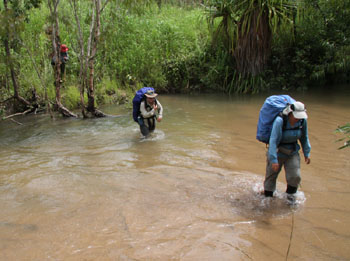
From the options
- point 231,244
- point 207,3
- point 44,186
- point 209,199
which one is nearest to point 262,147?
point 209,199

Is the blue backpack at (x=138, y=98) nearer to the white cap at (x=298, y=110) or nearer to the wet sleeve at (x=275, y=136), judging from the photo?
the wet sleeve at (x=275, y=136)

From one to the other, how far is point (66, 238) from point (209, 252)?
55.4 inches

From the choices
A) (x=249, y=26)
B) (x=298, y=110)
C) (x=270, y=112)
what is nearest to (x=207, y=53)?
(x=249, y=26)

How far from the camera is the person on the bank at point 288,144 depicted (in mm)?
3756

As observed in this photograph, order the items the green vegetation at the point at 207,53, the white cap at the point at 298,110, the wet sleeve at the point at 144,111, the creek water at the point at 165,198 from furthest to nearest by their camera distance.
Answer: the green vegetation at the point at 207,53, the wet sleeve at the point at 144,111, the white cap at the point at 298,110, the creek water at the point at 165,198

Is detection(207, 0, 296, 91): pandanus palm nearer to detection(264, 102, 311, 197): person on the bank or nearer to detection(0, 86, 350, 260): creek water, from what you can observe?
detection(0, 86, 350, 260): creek water

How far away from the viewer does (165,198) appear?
429 centimetres

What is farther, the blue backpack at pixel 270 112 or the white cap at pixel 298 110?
the blue backpack at pixel 270 112

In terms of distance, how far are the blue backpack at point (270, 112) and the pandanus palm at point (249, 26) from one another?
796cm

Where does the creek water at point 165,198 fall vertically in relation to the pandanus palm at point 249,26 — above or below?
below

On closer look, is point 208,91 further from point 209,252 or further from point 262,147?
point 209,252

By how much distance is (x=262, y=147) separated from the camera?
6230 mm

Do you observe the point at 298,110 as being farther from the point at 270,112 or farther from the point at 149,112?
the point at 149,112

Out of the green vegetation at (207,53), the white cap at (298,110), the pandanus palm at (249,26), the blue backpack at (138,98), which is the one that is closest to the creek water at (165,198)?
the blue backpack at (138,98)
